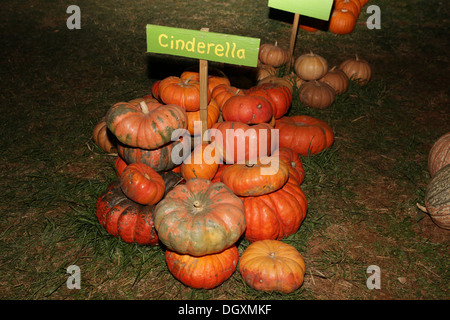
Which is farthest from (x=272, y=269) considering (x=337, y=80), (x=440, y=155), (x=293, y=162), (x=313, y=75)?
(x=337, y=80)

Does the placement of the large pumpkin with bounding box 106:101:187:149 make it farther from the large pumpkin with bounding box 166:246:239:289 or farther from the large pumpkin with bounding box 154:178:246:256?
the large pumpkin with bounding box 166:246:239:289

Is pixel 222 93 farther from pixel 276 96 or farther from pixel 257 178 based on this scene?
pixel 257 178

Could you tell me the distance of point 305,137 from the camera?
4477 millimetres

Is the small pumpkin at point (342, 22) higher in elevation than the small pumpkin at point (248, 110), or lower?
higher

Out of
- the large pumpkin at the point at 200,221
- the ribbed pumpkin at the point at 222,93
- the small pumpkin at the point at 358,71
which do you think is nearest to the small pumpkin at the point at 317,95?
the small pumpkin at the point at 358,71

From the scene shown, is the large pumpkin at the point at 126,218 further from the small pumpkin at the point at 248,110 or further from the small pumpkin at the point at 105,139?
the small pumpkin at the point at 248,110

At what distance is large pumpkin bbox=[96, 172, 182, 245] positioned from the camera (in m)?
3.36

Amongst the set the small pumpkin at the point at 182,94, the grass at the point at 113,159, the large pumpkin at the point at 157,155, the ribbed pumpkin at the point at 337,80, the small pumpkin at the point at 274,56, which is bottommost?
the grass at the point at 113,159

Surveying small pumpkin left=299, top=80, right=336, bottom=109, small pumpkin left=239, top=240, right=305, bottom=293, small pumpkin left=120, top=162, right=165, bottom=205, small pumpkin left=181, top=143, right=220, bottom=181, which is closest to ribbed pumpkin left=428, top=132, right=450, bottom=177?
small pumpkin left=299, top=80, right=336, bottom=109

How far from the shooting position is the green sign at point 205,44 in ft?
10.8

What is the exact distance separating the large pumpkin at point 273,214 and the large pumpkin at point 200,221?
37 cm

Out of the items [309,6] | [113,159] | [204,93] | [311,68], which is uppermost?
[309,6]

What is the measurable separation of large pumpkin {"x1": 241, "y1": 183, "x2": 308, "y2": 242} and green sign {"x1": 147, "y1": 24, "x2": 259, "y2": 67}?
4.06 ft

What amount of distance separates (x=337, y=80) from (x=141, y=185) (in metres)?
3.89
